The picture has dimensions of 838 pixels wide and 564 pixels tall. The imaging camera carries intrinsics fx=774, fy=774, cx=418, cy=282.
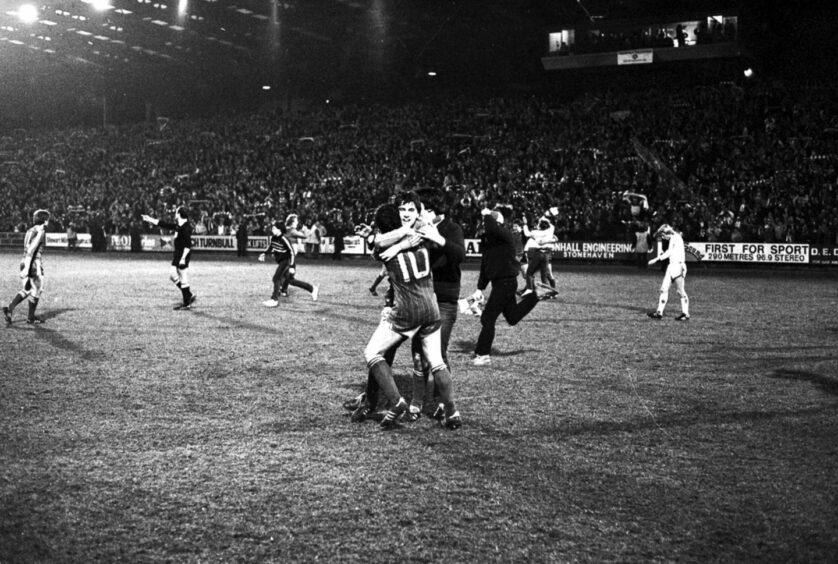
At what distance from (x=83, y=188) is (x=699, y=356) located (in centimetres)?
4841

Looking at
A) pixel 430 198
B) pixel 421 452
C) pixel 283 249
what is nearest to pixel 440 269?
pixel 430 198

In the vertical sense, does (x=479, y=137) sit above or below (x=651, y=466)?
above

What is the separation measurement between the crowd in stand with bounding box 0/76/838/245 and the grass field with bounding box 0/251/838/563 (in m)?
20.4

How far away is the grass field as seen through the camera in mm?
4383

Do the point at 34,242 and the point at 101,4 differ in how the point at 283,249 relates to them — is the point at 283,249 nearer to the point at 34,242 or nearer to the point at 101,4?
the point at 34,242

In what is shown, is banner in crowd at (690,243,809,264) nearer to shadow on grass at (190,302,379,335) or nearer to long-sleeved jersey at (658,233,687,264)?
long-sleeved jersey at (658,233,687,264)

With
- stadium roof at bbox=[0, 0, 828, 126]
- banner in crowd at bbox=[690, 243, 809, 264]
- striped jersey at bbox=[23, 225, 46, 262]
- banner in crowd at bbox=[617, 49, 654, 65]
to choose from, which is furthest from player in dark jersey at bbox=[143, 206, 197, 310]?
banner in crowd at bbox=[617, 49, 654, 65]

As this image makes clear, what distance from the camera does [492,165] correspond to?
38.5 m

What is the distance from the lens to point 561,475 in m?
5.50

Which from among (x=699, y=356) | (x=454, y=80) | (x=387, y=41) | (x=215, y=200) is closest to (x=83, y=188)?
(x=215, y=200)

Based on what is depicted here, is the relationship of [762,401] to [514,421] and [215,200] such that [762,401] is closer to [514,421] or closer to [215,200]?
[514,421]

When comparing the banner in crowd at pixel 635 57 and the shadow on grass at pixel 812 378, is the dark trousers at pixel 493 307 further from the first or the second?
the banner in crowd at pixel 635 57

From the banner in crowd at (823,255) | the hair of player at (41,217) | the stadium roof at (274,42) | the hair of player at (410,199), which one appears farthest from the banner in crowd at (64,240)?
the hair of player at (410,199)

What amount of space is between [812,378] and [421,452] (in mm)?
5479
